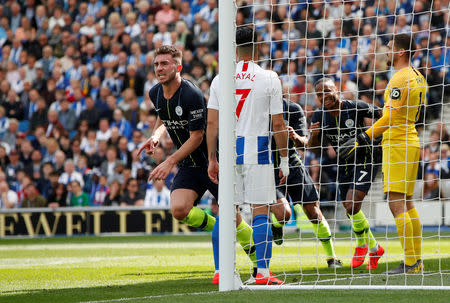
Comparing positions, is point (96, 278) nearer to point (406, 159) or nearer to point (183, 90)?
point (183, 90)

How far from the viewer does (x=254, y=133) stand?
6547 millimetres

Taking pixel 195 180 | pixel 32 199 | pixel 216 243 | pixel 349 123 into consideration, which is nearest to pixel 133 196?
pixel 32 199

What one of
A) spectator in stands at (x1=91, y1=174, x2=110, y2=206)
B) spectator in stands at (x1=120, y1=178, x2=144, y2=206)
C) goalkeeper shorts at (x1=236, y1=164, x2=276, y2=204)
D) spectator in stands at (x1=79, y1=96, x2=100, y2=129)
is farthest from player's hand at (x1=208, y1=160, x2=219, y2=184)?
spectator in stands at (x1=79, y1=96, x2=100, y2=129)

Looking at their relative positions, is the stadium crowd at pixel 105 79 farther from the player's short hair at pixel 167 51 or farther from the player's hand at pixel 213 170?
the player's hand at pixel 213 170

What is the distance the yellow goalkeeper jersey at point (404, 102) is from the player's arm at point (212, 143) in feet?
5.20

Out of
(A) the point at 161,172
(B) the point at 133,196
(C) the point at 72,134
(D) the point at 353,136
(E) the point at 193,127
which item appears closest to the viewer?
(A) the point at 161,172

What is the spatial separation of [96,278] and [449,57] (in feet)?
33.8

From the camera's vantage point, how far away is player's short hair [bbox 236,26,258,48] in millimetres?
6512

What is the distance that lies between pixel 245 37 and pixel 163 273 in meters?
2.75

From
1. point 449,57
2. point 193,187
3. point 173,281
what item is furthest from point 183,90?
point 449,57

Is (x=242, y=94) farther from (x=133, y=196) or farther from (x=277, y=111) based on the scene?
(x=133, y=196)

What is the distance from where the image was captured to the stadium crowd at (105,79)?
592 inches

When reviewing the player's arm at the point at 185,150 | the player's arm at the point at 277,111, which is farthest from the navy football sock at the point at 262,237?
the player's arm at the point at 185,150

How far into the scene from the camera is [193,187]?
6887 mm
